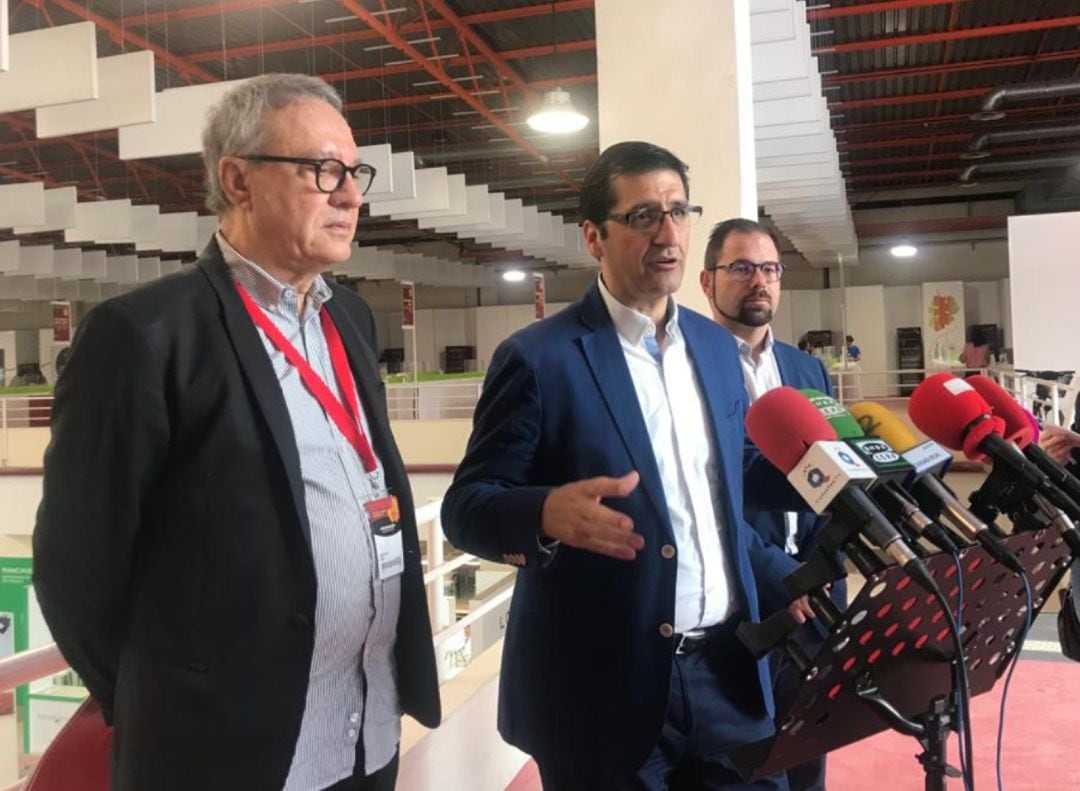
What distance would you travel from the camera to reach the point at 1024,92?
10.2 metres

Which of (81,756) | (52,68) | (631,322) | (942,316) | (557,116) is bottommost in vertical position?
(81,756)

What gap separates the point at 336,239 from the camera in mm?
1261

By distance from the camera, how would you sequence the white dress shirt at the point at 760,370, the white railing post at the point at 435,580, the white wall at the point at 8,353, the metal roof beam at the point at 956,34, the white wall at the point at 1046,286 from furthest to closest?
the white wall at the point at 8,353, the metal roof beam at the point at 956,34, the white wall at the point at 1046,286, the white railing post at the point at 435,580, the white dress shirt at the point at 760,370

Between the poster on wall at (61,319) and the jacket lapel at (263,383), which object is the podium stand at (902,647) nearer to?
the jacket lapel at (263,383)

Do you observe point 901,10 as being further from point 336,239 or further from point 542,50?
point 336,239

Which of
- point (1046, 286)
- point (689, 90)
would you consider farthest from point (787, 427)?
point (1046, 286)

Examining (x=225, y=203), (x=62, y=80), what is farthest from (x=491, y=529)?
(x=62, y=80)

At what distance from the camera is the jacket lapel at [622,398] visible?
1.35 m

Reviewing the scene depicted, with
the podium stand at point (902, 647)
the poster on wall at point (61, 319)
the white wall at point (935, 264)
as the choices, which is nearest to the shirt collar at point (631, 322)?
the podium stand at point (902, 647)

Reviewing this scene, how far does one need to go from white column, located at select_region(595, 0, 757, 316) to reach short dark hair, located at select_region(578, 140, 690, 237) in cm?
189

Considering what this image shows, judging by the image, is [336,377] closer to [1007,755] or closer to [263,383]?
[263,383]

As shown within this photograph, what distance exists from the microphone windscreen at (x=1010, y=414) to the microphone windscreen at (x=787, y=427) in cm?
40

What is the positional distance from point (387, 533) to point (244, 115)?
0.59 meters

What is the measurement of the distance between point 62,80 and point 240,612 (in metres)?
4.49
